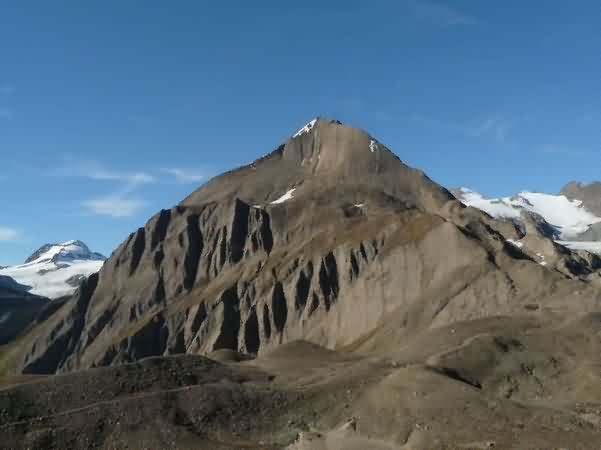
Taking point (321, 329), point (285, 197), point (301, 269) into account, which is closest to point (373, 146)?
point (285, 197)

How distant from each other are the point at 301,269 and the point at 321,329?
14.6 metres

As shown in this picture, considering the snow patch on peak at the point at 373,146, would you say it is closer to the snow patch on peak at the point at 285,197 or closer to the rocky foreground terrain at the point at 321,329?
the rocky foreground terrain at the point at 321,329

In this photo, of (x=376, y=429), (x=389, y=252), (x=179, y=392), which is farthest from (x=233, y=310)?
(x=376, y=429)

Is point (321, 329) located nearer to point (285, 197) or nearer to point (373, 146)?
point (285, 197)

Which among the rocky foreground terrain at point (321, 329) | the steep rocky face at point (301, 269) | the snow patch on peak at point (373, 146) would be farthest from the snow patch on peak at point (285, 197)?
the snow patch on peak at point (373, 146)

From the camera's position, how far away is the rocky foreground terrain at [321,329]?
49469 millimetres

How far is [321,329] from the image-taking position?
12500cm

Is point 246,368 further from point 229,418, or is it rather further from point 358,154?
point 358,154

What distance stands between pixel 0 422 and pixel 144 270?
111 m

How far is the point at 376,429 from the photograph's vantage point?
48.2 m

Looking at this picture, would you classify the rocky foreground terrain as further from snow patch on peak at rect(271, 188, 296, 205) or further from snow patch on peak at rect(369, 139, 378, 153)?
snow patch on peak at rect(271, 188, 296, 205)

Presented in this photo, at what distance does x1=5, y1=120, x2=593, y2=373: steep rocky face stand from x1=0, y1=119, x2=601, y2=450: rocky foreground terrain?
0.37m

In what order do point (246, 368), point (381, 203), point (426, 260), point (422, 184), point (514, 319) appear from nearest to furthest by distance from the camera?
point (246, 368) < point (514, 319) < point (426, 260) < point (381, 203) < point (422, 184)

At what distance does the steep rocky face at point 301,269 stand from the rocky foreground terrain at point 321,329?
14.7 inches
